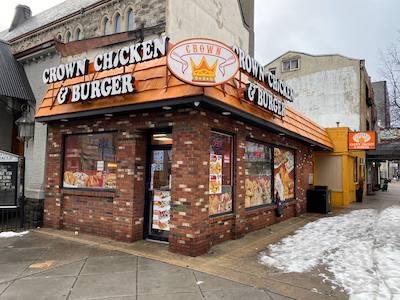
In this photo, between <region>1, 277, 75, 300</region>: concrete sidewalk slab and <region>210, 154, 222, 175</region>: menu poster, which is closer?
<region>1, 277, 75, 300</region>: concrete sidewalk slab

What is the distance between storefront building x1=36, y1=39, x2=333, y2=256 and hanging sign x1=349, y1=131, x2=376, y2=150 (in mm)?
8619

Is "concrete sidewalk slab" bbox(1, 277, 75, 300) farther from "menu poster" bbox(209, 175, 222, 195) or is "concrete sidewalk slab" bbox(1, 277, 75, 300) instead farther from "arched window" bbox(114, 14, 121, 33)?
"arched window" bbox(114, 14, 121, 33)

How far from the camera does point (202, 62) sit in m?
6.33

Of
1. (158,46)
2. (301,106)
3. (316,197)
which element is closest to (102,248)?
(158,46)

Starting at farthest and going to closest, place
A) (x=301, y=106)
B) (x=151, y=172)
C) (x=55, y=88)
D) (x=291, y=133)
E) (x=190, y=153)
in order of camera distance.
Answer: (x=301, y=106), (x=291, y=133), (x=55, y=88), (x=151, y=172), (x=190, y=153)

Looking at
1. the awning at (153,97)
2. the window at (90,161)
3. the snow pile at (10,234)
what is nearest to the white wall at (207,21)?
the awning at (153,97)

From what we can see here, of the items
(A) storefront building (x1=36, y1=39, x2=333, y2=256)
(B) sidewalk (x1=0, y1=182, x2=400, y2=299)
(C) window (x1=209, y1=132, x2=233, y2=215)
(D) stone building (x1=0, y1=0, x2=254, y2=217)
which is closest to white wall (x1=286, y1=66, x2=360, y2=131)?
(D) stone building (x1=0, y1=0, x2=254, y2=217)

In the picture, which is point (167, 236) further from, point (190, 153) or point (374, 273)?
point (374, 273)

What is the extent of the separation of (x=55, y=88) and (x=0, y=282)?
5.69 metres

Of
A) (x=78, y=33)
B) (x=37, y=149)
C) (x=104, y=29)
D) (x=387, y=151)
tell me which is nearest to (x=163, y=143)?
(x=37, y=149)

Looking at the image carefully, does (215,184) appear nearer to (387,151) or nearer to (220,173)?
(220,173)

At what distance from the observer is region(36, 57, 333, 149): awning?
6.56 metres

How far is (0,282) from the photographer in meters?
5.17

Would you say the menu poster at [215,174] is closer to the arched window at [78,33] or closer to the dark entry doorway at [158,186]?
the dark entry doorway at [158,186]
